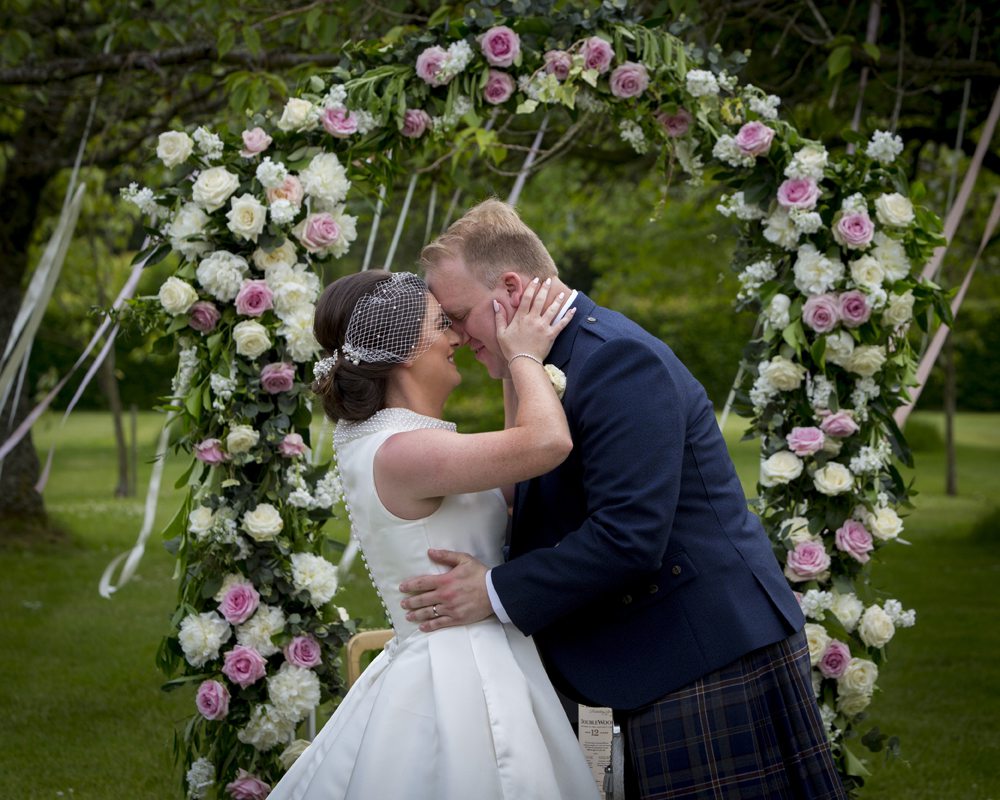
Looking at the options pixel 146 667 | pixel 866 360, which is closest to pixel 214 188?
pixel 866 360

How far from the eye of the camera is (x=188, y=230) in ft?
12.7

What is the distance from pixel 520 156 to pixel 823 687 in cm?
489

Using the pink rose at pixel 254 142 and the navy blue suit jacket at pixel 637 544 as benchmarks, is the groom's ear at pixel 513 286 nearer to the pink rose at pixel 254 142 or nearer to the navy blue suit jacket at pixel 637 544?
the navy blue suit jacket at pixel 637 544

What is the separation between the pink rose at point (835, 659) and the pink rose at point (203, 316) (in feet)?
7.68

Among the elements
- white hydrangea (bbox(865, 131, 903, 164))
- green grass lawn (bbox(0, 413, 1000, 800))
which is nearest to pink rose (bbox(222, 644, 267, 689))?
green grass lawn (bbox(0, 413, 1000, 800))

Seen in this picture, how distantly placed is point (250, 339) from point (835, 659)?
2.23 m

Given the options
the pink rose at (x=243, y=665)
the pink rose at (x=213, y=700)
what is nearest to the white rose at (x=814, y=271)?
the pink rose at (x=243, y=665)

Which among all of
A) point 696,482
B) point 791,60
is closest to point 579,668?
point 696,482

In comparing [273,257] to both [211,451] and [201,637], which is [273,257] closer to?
[211,451]

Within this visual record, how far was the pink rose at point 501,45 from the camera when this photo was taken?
396 cm

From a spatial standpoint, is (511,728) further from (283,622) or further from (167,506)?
(167,506)

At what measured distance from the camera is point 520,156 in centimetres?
802

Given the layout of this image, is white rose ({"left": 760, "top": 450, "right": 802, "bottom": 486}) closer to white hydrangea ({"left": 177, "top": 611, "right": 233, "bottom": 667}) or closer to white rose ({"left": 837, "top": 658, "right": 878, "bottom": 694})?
white rose ({"left": 837, "top": 658, "right": 878, "bottom": 694})

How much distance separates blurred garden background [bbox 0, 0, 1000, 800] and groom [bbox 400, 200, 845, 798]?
151 cm
